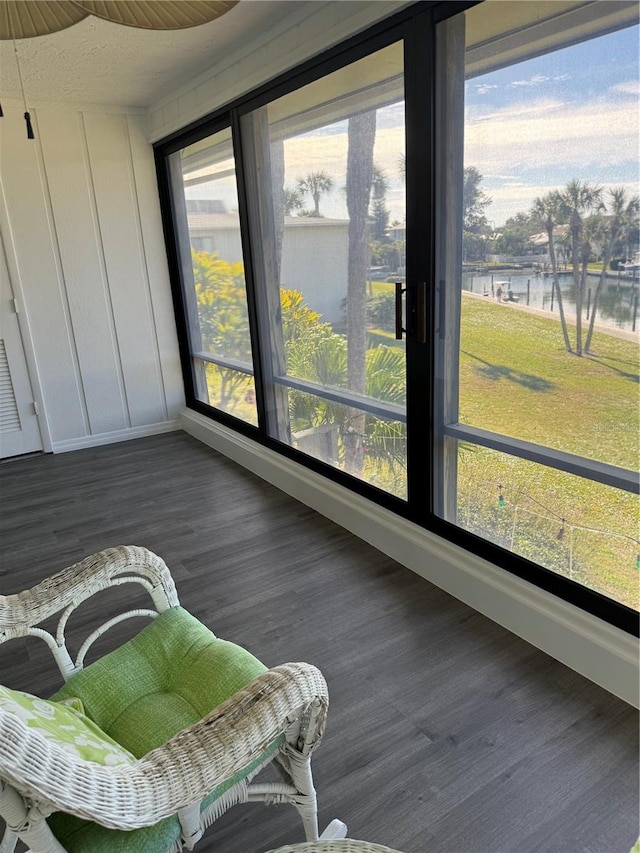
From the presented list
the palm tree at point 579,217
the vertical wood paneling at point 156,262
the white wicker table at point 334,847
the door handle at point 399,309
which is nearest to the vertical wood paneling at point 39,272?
the vertical wood paneling at point 156,262

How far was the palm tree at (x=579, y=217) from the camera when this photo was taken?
168 cm

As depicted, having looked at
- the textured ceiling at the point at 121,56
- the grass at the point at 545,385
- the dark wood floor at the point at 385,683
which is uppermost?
the textured ceiling at the point at 121,56

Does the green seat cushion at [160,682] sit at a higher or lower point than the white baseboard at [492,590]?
higher

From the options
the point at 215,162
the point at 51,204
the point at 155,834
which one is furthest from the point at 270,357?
the point at 155,834

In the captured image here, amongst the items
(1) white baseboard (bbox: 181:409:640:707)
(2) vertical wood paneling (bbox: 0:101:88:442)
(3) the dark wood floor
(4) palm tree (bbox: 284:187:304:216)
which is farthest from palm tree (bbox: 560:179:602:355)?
(2) vertical wood paneling (bbox: 0:101:88:442)

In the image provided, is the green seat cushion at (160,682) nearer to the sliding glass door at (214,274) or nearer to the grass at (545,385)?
the grass at (545,385)

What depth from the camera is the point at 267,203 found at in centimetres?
325

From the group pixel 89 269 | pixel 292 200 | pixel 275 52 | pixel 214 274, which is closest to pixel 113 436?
pixel 89 269

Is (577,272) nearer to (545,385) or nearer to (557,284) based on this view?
(557,284)

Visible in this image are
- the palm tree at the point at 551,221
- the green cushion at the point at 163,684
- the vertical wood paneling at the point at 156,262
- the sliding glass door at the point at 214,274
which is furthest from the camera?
the vertical wood paneling at the point at 156,262

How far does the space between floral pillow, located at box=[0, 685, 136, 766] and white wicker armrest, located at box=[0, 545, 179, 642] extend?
0.26 metres

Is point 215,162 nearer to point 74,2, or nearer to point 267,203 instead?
point 267,203

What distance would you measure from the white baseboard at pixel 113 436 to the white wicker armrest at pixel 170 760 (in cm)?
389

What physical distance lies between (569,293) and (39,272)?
381 centimetres
